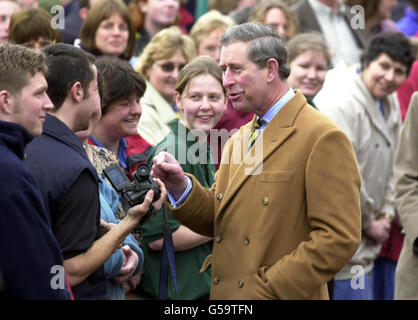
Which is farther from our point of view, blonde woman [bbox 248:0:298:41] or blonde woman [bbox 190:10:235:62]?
blonde woman [bbox 248:0:298:41]

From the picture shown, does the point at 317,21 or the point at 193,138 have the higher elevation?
the point at 317,21

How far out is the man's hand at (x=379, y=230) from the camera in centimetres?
677

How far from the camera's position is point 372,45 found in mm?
7160

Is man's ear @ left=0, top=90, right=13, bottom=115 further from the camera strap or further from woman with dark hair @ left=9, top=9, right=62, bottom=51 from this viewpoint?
woman with dark hair @ left=9, top=9, right=62, bottom=51

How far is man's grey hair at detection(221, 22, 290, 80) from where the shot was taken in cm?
405

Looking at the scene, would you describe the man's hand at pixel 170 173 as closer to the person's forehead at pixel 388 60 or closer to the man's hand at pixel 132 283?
the man's hand at pixel 132 283

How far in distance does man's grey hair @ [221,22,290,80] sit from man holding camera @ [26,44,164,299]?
78 cm

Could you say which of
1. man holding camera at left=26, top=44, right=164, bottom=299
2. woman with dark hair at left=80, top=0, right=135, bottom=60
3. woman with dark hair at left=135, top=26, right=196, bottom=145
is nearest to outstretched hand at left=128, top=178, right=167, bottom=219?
man holding camera at left=26, top=44, right=164, bottom=299

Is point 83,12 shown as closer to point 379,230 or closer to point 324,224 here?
point 379,230

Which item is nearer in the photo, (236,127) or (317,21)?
(236,127)
